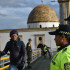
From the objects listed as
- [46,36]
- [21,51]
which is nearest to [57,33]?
[21,51]

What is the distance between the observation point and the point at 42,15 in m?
74.9

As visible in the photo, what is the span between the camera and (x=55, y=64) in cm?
315

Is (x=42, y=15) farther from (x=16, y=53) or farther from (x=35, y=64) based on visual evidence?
(x=16, y=53)

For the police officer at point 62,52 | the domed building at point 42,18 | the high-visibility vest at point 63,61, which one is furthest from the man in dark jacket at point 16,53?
the domed building at point 42,18

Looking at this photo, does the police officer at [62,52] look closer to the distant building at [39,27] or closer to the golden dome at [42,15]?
the distant building at [39,27]

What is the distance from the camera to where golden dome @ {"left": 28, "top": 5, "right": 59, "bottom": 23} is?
73.4 meters

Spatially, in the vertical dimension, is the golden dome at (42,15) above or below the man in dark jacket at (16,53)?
above

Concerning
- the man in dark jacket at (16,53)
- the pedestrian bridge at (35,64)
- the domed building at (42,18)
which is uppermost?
the domed building at (42,18)

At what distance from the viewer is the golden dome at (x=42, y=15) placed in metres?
73.4

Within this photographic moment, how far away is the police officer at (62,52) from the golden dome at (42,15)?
6959 centimetres

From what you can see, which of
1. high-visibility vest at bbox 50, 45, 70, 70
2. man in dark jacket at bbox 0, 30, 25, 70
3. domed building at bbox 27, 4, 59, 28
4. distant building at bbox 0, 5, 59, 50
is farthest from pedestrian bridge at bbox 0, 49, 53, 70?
domed building at bbox 27, 4, 59, 28

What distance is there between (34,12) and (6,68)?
6662 cm

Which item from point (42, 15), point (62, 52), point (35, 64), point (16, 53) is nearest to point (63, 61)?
point (62, 52)

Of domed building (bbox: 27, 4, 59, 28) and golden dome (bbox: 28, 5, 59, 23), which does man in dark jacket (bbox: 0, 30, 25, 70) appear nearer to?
domed building (bbox: 27, 4, 59, 28)
